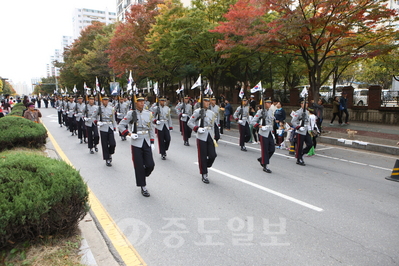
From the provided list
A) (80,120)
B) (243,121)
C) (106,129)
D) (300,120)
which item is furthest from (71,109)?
(300,120)

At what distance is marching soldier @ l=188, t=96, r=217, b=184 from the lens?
6.83 metres

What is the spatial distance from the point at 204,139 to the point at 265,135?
193cm

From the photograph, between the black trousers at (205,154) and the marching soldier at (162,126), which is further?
the marching soldier at (162,126)

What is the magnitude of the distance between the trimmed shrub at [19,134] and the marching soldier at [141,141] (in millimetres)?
3454

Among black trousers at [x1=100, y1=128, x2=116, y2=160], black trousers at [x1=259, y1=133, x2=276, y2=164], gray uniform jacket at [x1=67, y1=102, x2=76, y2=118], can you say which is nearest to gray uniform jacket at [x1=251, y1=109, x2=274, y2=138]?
black trousers at [x1=259, y1=133, x2=276, y2=164]

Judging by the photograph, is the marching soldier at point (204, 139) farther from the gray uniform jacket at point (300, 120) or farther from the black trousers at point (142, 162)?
the gray uniform jacket at point (300, 120)

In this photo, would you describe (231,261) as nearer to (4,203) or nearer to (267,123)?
(4,203)

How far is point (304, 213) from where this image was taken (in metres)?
4.97

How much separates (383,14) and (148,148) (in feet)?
35.0

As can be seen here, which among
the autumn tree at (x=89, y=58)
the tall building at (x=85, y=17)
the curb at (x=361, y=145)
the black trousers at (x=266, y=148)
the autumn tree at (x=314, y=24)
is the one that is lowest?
the curb at (x=361, y=145)

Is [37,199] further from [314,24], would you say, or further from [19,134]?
[314,24]

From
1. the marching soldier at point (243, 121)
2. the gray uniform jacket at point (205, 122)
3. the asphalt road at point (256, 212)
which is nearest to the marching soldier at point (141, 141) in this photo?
the asphalt road at point (256, 212)

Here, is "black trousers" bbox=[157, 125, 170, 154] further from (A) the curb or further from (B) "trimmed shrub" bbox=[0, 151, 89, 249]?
(A) the curb

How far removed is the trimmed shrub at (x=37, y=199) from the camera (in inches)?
124
